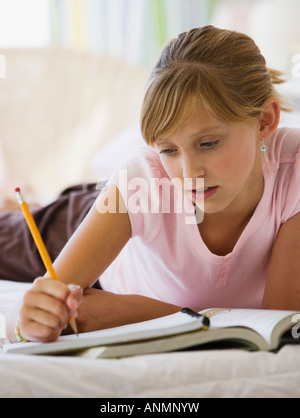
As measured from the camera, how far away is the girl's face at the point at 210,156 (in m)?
0.80

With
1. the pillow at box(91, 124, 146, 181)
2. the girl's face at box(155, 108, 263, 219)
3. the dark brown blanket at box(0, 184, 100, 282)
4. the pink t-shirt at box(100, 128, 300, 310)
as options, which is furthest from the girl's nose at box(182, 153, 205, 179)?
the pillow at box(91, 124, 146, 181)

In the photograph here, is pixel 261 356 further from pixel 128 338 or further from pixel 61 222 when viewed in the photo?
pixel 61 222

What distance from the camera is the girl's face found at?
0.80 metres

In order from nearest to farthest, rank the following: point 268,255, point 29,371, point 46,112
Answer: point 29,371 < point 268,255 < point 46,112

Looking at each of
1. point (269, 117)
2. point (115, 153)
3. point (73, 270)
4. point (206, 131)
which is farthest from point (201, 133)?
point (115, 153)

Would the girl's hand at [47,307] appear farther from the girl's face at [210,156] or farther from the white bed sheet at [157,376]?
the girl's face at [210,156]

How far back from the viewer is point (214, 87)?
2.65 ft

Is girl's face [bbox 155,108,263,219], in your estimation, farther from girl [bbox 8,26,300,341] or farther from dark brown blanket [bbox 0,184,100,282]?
dark brown blanket [bbox 0,184,100,282]

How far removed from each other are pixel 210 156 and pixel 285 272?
0.76 feet

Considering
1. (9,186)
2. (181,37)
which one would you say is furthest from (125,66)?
(181,37)

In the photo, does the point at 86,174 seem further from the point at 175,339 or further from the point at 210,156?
the point at 175,339

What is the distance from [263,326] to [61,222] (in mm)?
668

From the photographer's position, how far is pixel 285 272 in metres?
0.92

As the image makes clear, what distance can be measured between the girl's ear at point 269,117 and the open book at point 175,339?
1.02 ft
